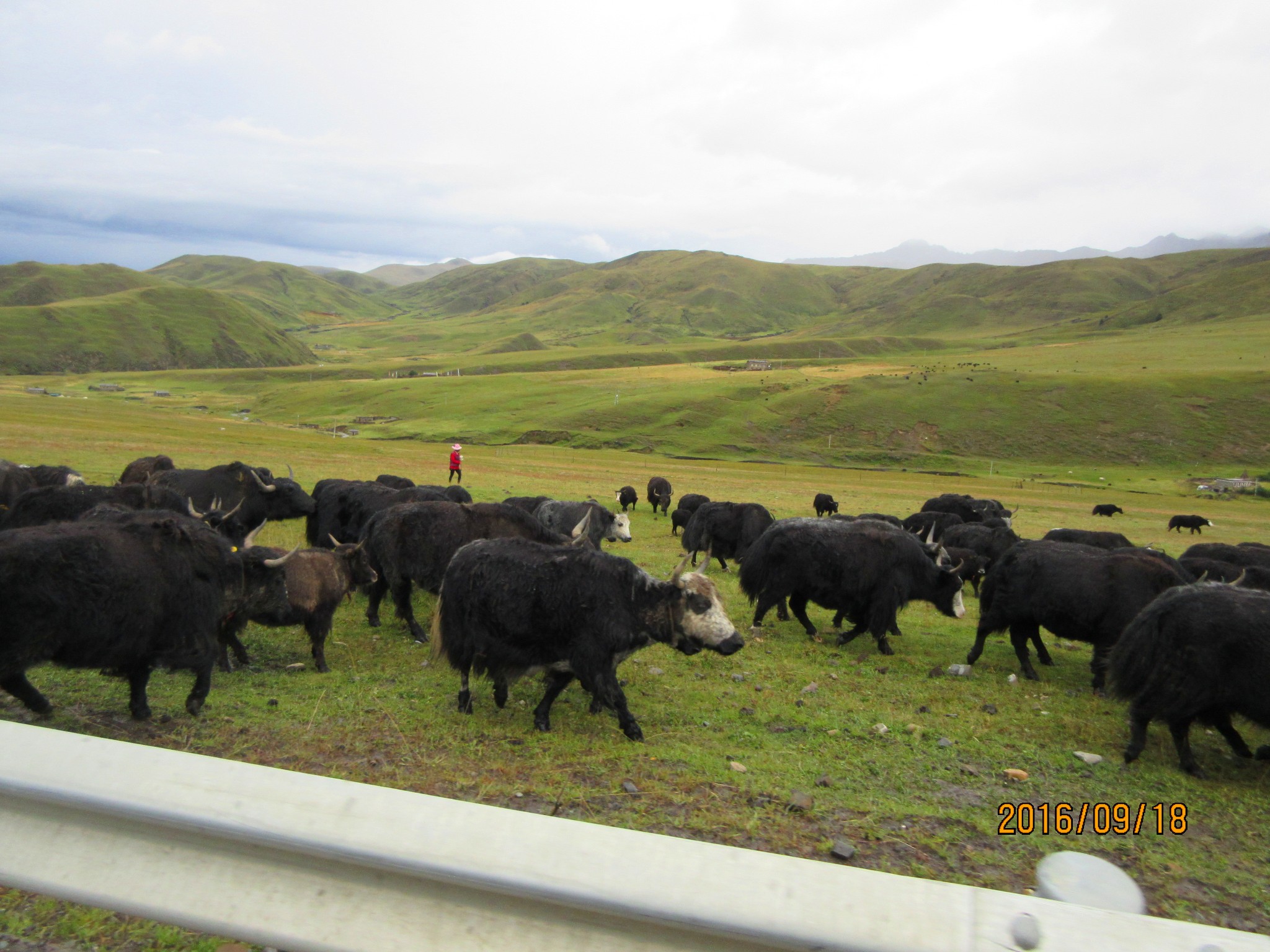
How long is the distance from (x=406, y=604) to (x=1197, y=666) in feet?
30.6

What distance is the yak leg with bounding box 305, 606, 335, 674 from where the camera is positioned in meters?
8.82

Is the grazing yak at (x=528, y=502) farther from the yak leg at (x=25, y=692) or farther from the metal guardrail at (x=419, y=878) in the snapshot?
the metal guardrail at (x=419, y=878)

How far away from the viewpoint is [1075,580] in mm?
9820

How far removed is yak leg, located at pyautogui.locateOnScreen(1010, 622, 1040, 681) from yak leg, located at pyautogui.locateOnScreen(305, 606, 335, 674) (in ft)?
30.1

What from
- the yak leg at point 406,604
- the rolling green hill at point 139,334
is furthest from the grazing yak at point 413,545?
the rolling green hill at point 139,334

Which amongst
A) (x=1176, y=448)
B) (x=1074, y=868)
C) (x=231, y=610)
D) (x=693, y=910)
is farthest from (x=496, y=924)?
(x=1176, y=448)

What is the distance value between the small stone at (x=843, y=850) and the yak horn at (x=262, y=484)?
527 inches

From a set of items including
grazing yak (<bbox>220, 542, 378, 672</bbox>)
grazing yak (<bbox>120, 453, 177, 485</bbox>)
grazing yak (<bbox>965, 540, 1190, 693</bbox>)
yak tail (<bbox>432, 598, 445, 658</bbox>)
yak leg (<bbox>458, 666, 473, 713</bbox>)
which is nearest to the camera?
yak leg (<bbox>458, 666, 473, 713</bbox>)

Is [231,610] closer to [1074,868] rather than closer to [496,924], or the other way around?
[496,924]

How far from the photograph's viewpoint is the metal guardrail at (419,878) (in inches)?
61.0

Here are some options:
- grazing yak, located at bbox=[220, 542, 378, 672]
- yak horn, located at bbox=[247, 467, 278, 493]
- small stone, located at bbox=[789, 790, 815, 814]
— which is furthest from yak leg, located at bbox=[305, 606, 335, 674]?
yak horn, located at bbox=[247, 467, 278, 493]

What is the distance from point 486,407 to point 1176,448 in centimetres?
6786

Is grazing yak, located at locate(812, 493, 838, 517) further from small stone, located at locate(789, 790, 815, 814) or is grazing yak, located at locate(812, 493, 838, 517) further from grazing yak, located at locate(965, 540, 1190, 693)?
small stone, located at locate(789, 790, 815, 814)
